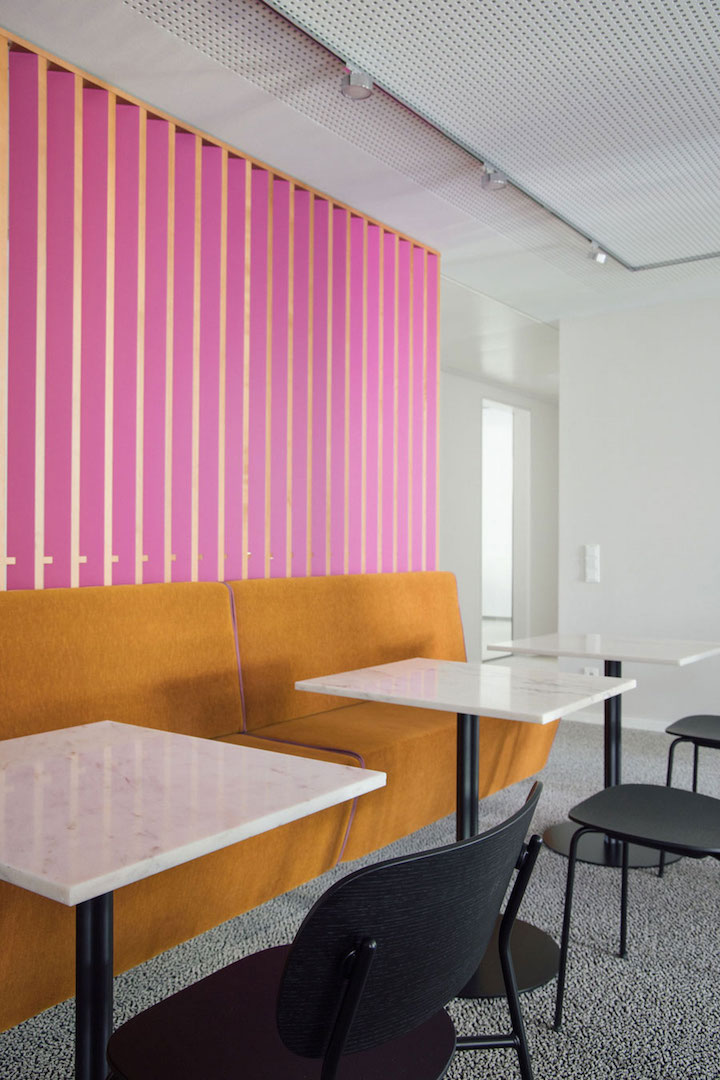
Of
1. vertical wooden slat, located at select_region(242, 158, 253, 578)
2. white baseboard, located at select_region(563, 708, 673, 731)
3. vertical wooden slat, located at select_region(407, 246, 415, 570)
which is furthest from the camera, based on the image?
white baseboard, located at select_region(563, 708, 673, 731)

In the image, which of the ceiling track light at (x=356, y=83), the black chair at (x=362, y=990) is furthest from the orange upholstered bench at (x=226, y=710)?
the ceiling track light at (x=356, y=83)

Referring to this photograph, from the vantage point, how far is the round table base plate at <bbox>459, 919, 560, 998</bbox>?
197 cm

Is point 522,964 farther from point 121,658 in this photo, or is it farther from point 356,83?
point 356,83

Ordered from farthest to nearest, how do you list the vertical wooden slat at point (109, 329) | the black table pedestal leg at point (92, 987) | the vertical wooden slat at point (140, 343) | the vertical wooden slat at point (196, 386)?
1. the vertical wooden slat at point (196, 386)
2. the vertical wooden slat at point (140, 343)
3. the vertical wooden slat at point (109, 329)
4. the black table pedestal leg at point (92, 987)

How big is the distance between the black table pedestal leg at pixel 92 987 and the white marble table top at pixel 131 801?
12 centimetres

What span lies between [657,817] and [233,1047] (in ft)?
4.43

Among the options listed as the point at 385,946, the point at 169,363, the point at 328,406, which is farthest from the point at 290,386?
the point at 385,946

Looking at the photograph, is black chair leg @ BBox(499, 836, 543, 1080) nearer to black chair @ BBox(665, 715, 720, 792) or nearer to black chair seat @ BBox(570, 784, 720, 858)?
black chair seat @ BBox(570, 784, 720, 858)

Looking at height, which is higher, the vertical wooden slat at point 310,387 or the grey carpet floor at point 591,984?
the vertical wooden slat at point 310,387

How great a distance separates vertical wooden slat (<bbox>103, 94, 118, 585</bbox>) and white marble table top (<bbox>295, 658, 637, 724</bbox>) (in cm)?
88

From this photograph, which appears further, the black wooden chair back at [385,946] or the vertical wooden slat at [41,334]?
Result: the vertical wooden slat at [41,334]

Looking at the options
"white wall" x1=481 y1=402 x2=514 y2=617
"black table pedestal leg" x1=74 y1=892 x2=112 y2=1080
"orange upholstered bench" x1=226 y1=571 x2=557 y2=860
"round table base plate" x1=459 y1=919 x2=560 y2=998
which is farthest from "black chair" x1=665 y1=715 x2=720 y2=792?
"white wall" x1=481 y1=402 x2=514 y2=617

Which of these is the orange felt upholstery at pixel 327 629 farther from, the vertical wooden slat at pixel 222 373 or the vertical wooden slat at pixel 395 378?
the vertical wooden slat at pixel 395 378

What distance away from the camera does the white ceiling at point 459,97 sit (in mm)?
2324
